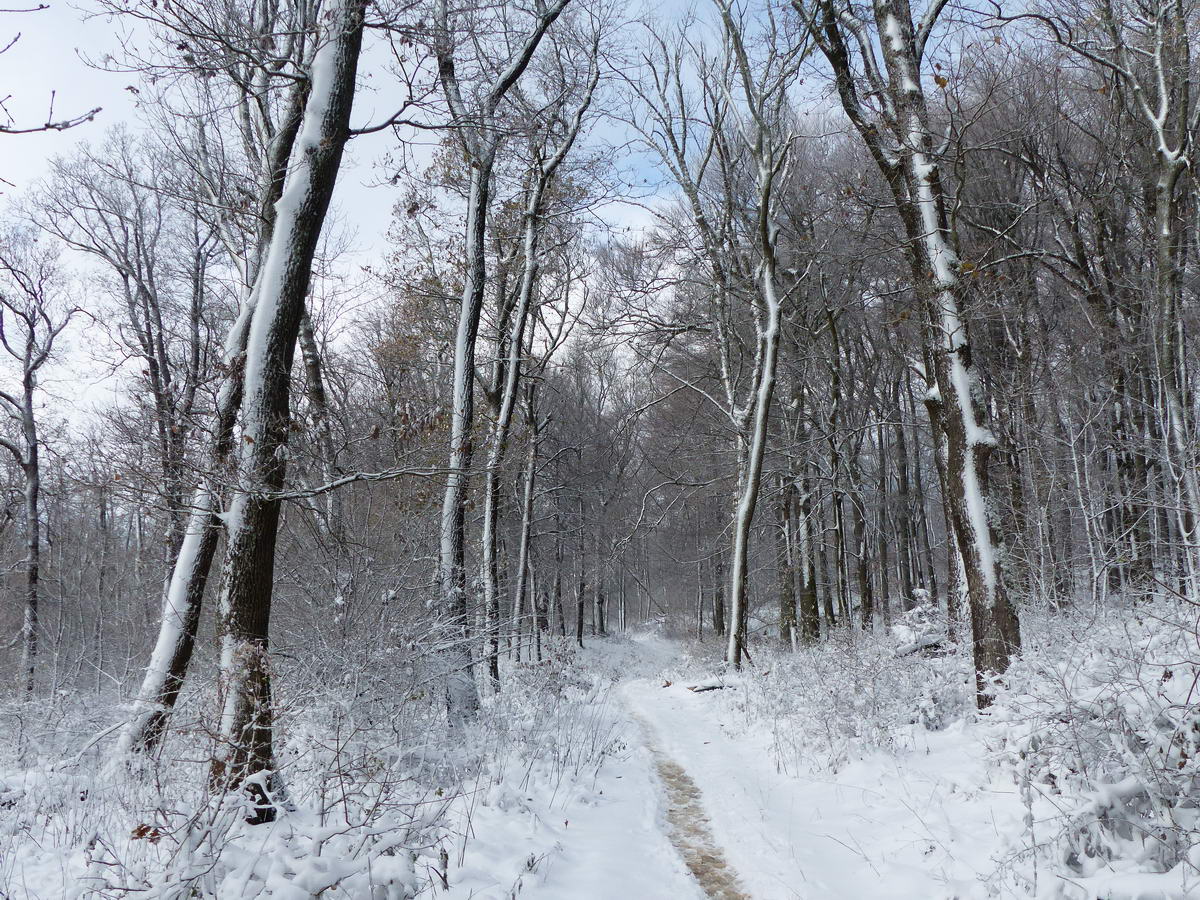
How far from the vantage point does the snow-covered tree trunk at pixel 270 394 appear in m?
4.31

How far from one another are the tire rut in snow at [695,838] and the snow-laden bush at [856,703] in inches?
41.7

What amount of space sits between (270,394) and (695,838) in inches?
180

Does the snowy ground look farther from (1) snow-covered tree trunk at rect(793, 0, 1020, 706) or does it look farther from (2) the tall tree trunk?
(2) the tall tree trunk

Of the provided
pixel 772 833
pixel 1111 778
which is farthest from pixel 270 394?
pixel 1111 778

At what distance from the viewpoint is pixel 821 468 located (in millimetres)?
14727

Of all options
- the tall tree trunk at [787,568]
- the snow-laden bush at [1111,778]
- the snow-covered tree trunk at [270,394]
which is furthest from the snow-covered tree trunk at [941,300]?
the tall tree trunk at [787,568]

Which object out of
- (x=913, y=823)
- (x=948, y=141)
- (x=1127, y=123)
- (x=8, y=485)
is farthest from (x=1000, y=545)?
(x=8, y=485)

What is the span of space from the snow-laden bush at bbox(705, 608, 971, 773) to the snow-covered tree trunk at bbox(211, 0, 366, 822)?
4921 millimetres

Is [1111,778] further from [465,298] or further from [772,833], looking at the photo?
[465,298]

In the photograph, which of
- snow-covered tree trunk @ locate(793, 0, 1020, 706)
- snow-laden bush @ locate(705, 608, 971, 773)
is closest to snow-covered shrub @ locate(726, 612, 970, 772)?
snow-laden bush @ locate(705, 608, 971, 773)

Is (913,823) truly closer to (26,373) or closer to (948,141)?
(948,141)

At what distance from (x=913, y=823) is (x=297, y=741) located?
15.8 ft

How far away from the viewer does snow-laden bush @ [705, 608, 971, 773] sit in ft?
20.9

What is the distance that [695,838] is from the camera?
4930 mm
